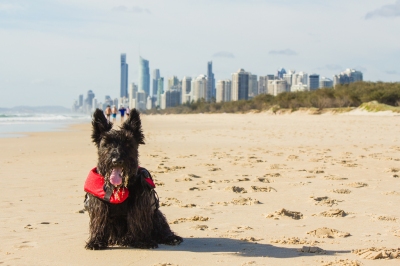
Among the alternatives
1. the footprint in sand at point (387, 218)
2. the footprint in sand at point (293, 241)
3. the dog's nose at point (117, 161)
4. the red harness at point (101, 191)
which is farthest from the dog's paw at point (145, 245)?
the footprint in sand at point (387, 218)

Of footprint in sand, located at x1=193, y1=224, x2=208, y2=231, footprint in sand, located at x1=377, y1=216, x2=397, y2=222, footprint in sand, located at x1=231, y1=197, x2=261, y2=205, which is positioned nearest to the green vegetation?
footprint in sand, located at x1=231, y1=197, x2=261, y2=205

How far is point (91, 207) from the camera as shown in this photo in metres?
5.12

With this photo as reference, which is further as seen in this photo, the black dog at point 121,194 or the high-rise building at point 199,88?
the high-rise building at point 199,88

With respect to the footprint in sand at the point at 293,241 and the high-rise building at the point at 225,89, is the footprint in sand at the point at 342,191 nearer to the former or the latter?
the footprint in sand at the point at 293,241

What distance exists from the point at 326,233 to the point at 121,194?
2.29 metres

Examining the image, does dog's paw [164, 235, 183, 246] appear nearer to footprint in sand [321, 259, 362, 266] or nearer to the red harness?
the red harness

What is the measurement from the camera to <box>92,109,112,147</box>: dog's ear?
5.05m

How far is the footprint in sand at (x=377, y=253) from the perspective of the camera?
15.3 feet

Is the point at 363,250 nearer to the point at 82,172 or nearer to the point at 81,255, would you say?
the point at 81,255

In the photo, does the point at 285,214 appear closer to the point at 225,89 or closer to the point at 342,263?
the point at 342,263

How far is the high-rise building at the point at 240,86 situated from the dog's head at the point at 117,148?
15148 centimetres

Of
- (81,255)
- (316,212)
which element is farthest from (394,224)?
(81,255)

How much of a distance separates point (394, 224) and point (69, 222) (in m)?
3.84

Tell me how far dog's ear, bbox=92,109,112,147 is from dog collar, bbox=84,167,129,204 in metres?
0.35
